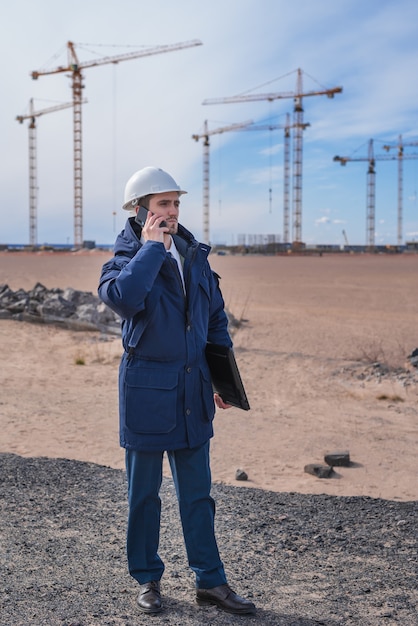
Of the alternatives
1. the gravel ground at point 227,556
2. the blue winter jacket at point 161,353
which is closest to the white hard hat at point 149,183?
the blue winter jacket at point 161,353

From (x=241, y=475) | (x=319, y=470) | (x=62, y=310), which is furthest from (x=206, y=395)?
(x=62, y=310)

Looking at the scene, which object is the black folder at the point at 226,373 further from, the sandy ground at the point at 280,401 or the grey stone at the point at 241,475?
the grey stone at the point at 241,475

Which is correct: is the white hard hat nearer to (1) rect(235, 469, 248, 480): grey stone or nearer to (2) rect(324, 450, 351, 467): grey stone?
(1) rect(235, 469, 248, 480): grey stone

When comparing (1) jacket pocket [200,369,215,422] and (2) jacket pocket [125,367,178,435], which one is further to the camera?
(1) jacket pocket [200,369,215,422]

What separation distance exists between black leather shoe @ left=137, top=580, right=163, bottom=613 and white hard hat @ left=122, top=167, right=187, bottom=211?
190 centimetres

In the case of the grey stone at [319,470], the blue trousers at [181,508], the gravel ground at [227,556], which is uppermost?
the blue trousers at [181,508]

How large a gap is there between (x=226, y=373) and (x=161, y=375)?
41 centimetres

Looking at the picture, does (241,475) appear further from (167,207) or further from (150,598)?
(167,207)

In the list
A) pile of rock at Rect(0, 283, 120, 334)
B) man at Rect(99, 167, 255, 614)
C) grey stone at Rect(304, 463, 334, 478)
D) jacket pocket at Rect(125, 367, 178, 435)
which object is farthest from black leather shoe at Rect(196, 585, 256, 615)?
pile of rock at Rect(0, 283, 120, 334)

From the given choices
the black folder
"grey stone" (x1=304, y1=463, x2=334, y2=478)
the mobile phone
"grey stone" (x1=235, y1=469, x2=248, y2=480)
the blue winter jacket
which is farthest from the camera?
"grey stone" (x1=304, y1=463, x2=334, y2=478)

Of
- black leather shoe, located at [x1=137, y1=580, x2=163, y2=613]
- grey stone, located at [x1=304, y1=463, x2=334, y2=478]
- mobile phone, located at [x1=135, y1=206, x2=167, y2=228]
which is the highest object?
mobile phone, located at [x1=135, y1=206, x2=167, y2=228]

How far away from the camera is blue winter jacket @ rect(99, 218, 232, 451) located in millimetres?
3219

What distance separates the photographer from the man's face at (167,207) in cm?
330

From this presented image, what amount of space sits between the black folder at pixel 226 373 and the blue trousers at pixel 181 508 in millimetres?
295
